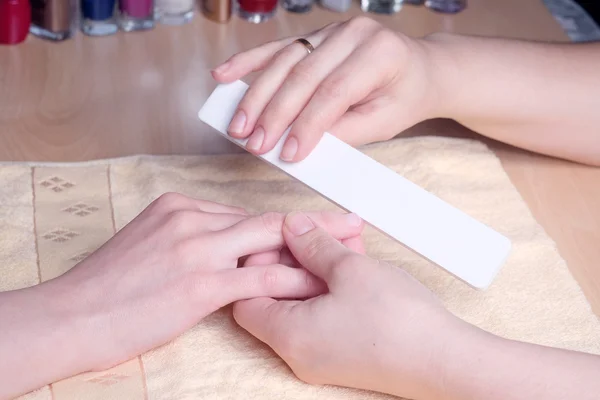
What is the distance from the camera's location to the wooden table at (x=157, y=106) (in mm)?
1002

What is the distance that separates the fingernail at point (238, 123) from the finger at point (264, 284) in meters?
0.15

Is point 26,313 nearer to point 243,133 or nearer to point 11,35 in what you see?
point 243,133

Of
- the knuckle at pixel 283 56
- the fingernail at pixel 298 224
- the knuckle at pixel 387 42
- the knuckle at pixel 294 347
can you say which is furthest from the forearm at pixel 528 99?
the knuckle at pixel 294 347

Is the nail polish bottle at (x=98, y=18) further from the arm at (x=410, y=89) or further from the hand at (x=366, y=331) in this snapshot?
the hand at (x=366, y=331)

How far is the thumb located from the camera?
73 centimetres

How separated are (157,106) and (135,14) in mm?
222

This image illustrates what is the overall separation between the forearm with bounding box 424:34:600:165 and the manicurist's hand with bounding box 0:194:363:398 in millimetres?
336

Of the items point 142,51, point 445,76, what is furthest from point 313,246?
point 142,51

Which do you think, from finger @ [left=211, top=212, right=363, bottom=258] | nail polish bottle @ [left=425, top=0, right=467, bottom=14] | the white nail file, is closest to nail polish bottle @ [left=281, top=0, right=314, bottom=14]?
nail polish bottle @ [left=425, top=0, right=467, bottom=14]

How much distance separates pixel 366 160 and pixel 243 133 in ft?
0.40

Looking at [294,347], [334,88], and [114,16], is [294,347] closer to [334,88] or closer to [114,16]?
[334,88]

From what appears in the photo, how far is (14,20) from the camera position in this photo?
1.21 metres

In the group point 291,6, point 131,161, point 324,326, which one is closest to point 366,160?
point 324,326

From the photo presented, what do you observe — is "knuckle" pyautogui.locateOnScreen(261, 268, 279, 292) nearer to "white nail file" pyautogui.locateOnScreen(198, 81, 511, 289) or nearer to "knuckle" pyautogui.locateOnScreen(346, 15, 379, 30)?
"white nail file" pyautogui.locateOnScreen(198, 81, 511, 289)
